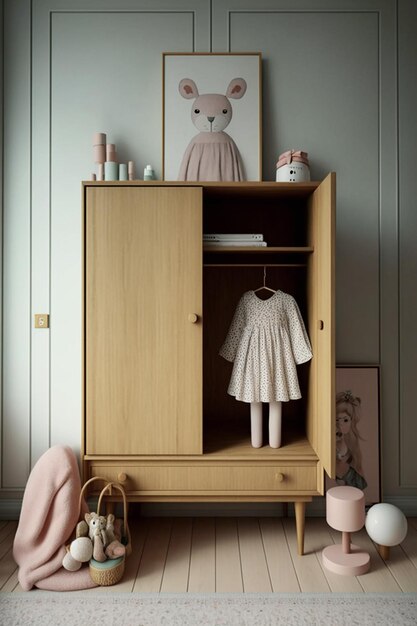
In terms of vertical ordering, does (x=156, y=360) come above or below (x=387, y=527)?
above

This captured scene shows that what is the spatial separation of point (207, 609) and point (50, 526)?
74cm

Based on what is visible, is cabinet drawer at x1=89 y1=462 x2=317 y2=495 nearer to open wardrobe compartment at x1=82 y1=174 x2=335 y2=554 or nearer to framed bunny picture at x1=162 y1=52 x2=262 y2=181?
open wardrobe compartment at x1=82 y1=174 x2=335 y2=554

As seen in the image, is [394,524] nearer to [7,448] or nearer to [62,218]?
[7,448]

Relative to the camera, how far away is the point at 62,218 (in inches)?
105

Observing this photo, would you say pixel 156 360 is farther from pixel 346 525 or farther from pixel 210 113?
pixel 210 113

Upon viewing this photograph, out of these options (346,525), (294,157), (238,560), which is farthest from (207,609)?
(294,157)

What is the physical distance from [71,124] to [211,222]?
0.87m

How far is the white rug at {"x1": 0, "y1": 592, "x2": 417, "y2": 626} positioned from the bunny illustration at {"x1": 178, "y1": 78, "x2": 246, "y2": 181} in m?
1.85

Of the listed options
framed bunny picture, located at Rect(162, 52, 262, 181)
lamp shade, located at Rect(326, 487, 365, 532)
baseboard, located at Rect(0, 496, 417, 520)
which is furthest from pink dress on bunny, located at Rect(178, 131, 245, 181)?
baseboard, located at Rect(0, 496, 417, 520)

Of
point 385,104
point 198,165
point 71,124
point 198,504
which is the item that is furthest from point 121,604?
point 385,104

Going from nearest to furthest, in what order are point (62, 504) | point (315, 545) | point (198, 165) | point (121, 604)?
1. point (121, 604)
2. point (62, 504)
3. point (315, 545)
4. point (198, 165)

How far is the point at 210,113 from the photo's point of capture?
259cm

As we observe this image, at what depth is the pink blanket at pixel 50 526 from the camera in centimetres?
206

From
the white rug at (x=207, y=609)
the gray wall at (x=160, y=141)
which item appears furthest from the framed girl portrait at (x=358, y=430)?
the white rug at (x=207, y=609)
